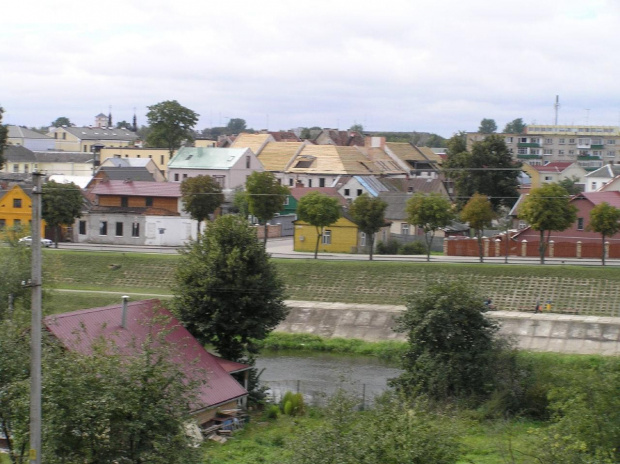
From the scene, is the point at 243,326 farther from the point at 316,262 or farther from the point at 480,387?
the point at 316,262

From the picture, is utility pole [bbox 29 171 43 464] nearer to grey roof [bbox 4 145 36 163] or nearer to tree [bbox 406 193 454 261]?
tree [bbox 406 193 454 261]

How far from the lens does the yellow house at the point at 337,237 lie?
44812mm

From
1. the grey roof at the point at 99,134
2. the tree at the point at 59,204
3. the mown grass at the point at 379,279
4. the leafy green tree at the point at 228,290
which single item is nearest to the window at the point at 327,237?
the mown grass at the point at 379,279

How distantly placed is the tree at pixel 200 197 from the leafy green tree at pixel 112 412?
31932 mm

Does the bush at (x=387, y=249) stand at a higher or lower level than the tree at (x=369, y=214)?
lower

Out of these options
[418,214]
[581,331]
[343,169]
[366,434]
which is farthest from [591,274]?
[343,169]

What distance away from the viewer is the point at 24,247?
2452 cm

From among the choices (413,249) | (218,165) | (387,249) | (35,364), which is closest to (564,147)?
(218,165)

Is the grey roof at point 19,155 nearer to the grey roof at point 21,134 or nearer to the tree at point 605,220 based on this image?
the grey roof at point 21,134

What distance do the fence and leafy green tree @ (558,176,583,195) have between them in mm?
20602

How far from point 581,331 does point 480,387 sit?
916cm

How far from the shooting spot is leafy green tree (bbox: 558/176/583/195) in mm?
62438

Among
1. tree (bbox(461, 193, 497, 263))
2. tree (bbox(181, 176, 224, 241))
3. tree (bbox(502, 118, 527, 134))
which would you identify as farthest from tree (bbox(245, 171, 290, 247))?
tree (bbox(502, 118, 527, 134))

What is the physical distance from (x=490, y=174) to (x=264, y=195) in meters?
19.1
